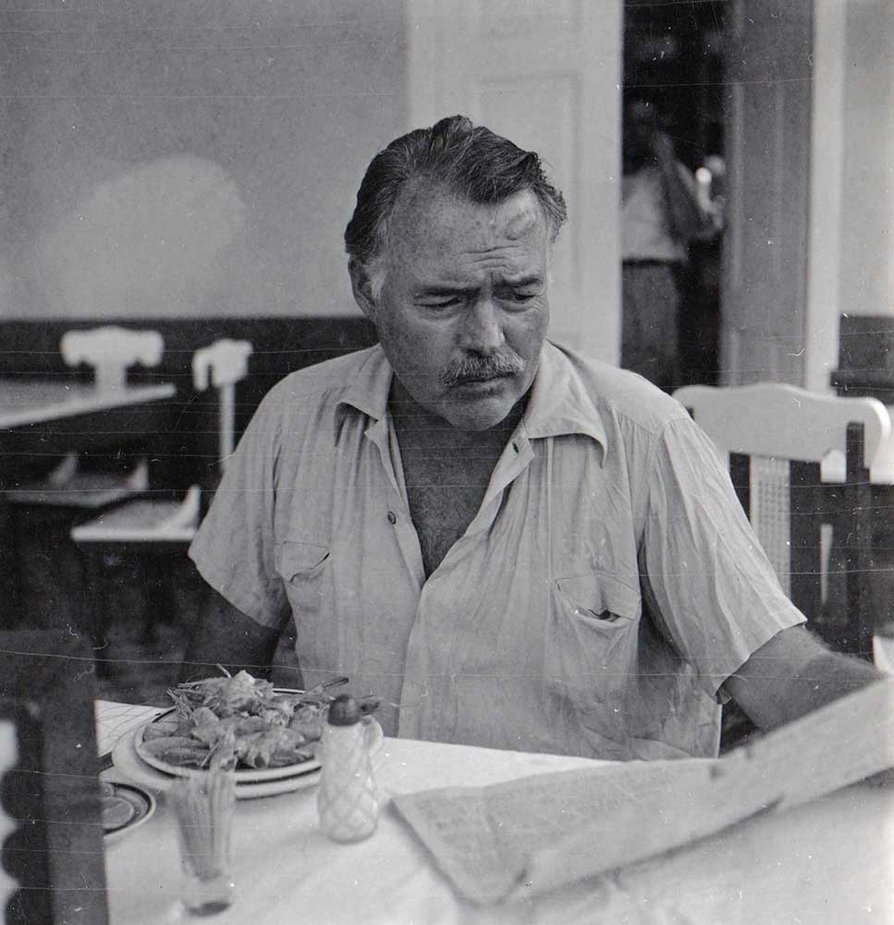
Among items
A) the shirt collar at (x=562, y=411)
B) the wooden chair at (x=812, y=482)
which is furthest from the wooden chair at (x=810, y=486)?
the shirt collar at (x=562, y=411)

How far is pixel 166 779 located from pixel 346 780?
8.2 inches

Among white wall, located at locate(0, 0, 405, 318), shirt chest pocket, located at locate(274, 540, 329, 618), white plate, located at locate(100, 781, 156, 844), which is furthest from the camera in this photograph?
shirt chest pocket, located at locate(274, 540, 329, 618)

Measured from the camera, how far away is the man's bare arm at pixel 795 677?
108 centimetres

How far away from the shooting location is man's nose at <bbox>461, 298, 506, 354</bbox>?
40.8 inches

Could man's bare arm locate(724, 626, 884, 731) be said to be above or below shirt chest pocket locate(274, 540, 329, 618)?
below

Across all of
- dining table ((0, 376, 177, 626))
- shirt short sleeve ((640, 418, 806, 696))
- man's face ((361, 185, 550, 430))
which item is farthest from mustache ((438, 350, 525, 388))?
dining table ((0, 376, 177, 626))

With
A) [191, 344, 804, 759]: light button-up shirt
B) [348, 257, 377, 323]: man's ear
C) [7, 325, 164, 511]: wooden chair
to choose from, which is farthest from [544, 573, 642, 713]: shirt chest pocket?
[7, 325, 164, 511]: wooden chair

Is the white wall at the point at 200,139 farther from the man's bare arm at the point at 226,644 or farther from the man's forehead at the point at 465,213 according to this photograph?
the man's bare arm at the point at 226,644

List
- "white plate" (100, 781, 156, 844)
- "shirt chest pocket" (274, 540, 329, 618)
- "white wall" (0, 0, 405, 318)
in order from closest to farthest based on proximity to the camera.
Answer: "white plate" (100, 781, 156, 844), "white wall" (0, 0, 405, 318), "shirt chest pocket" (274, 540, 329, 618)

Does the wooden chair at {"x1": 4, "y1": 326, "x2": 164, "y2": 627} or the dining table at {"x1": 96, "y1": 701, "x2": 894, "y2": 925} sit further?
the wooden chair at {"x1": 4, "y1": 326, "x2": 164, "y2": 627}

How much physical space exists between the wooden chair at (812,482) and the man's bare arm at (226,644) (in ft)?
1.99

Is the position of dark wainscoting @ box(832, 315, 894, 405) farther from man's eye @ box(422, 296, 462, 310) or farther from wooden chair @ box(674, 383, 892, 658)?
man's eye @ box(422, 296, 462, 310)

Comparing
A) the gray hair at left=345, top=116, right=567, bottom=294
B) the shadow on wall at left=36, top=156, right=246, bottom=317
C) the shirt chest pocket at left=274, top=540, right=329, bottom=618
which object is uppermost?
the gray hair at left=345, top=116, right=567, bottom=294

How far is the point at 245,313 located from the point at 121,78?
0.31 meters
